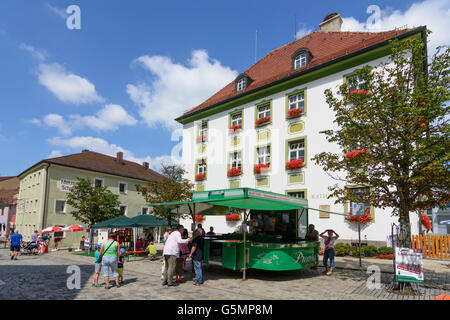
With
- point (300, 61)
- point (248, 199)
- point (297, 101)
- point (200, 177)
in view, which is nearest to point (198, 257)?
point (248, 199)

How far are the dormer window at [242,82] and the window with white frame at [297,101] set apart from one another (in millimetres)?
5134

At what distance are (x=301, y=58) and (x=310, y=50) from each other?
77.7 inches

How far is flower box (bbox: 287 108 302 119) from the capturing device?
2058 cm

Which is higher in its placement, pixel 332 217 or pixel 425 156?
pixel 425 156

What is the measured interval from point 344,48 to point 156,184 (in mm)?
15309

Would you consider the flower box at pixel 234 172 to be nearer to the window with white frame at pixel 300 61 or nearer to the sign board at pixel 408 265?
the window with white frame at pixel 300 61

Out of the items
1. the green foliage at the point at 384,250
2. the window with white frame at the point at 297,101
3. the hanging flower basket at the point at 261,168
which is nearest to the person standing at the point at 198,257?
the green foliage at the point at 384,250

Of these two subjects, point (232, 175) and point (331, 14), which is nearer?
point (232, 175)

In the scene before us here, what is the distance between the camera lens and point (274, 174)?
21.5 meters

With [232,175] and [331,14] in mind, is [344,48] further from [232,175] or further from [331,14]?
[232,175]

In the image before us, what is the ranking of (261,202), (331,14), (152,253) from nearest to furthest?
1. (261,202)
2. (152,253)
3. (331,14)

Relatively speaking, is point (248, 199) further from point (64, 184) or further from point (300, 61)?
point (64, 184)

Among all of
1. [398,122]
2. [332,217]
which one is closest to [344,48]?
[332,217]

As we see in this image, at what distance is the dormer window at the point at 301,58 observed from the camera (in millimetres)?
21812
